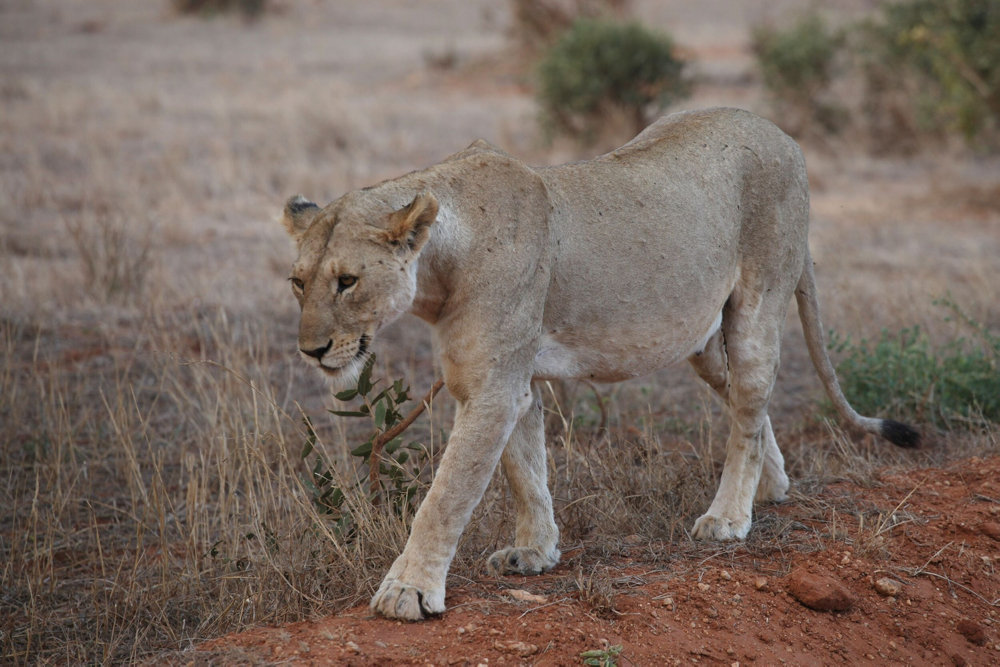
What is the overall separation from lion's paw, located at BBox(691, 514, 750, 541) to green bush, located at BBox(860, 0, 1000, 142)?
867 cm

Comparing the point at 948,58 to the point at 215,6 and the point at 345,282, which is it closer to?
the point at 345,282

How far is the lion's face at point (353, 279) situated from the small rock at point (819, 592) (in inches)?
67.0

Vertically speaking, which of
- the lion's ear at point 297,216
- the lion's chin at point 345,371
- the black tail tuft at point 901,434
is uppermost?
the lion's ear at point 297,216

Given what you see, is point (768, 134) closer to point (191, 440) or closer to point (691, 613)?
point (691, 613)

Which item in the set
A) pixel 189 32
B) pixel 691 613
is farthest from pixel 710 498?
pixel 189 32

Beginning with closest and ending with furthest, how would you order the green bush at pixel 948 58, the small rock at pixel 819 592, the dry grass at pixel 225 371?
the small rock at pixel 819 592, the dry grass at pixel 225 371, the green bush at pixel 948 58

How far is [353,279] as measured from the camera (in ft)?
10.5

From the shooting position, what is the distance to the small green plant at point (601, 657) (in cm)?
322

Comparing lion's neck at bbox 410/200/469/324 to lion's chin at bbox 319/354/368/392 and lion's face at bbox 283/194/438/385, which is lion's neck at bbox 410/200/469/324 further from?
lion's chin at bbox 319/354/368/392

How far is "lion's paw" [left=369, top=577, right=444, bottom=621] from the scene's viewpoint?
336cm

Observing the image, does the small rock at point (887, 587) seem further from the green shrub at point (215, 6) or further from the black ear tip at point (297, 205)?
the green shrub at point (215, 6)

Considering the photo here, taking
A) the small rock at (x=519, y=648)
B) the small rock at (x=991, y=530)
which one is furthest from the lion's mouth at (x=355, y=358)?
the small rock at (x=991, y=530)

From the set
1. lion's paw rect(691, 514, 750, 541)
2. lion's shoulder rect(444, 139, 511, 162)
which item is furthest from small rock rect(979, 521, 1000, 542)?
lion's shoulder rect(444, 139, 511, 162)

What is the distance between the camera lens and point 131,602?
4.14 metres
